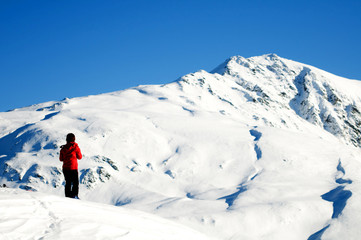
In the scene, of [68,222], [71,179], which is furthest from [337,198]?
[68,222]

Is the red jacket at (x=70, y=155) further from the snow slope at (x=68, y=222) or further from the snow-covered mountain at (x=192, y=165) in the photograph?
the snow-covered mountain at (x=192, y=165)

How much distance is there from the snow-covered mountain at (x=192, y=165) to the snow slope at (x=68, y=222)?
10947 mm

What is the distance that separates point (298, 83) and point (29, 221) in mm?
66962

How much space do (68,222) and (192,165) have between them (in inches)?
795

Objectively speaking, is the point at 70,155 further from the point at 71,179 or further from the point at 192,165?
the point at 192,165

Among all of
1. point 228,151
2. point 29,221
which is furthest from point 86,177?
point 29,221

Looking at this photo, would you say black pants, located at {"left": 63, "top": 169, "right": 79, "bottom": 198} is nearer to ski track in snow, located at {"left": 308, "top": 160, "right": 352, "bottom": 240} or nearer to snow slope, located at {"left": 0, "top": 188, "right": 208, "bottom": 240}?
snow slope, located at {"left": 0, "top": 188, "right": 208, "bottom": 240}

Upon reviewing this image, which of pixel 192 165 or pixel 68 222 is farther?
pixel 192 165

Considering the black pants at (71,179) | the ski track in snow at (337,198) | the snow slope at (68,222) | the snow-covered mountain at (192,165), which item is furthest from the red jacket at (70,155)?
the ski track in snow at (337,198)

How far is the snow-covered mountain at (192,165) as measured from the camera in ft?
66.6

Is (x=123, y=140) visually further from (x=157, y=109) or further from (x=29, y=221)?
(x=29, y=221)

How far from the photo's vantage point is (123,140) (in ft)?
93.8

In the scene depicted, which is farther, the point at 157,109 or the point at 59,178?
the point at 157,109

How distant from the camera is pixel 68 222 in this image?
7.13 metres
